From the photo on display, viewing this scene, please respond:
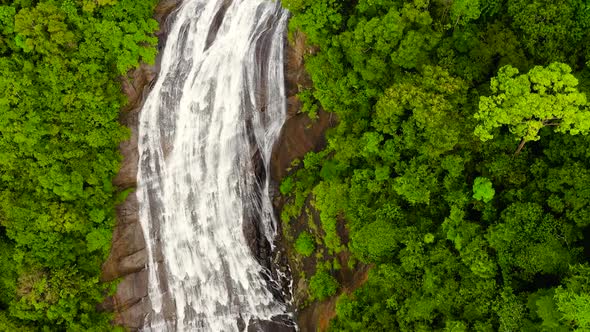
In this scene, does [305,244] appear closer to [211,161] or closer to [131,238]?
[211,161]

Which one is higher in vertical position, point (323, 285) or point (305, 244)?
point (305, 244)

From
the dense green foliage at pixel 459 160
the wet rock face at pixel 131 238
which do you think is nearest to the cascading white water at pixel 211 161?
the wet rock face at pixel 131 238

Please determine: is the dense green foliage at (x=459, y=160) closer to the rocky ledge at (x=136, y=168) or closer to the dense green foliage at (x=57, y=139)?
the rocky ledge at (x=136, y=168)

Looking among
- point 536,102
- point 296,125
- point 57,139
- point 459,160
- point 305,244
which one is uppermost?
point 57,139

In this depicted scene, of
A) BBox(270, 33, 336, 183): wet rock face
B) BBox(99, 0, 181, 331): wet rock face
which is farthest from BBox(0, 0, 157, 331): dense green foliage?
BBox(270, 33, 336, 183): wet rock face

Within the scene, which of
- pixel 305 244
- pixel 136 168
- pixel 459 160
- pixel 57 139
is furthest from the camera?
pixel 136 168

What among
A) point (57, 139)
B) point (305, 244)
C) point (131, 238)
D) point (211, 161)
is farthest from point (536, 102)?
point (57, 139)
